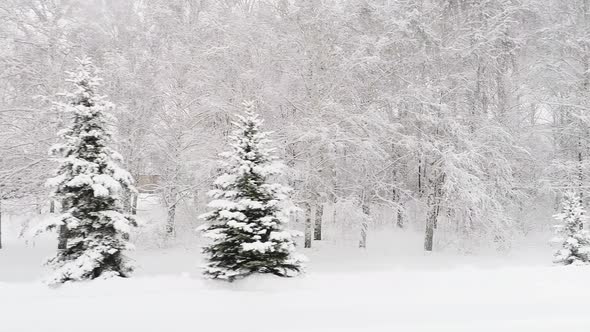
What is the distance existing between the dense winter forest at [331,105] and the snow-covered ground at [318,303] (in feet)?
21.2

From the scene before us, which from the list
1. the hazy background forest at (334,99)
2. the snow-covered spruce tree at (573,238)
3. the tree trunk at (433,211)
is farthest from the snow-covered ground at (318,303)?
the tree trunk at (433,211)

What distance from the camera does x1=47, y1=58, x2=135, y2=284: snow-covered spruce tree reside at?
8.52 m

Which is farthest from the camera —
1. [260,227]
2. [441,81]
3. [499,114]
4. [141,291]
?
[499,114]

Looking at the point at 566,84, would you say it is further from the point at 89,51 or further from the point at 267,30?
the point at 89,51

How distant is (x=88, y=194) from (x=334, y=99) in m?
10.3

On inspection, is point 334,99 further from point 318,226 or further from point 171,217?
point 171,217

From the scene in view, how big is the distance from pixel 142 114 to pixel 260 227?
1228cm

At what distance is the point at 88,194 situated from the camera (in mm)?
8844

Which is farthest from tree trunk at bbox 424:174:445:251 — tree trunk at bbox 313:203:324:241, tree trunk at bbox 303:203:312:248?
tree trunk at bbox 303:203:312:248

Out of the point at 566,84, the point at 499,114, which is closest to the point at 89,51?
the point at 499,114

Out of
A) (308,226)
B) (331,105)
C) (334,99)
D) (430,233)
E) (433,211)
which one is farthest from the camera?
(430,233)

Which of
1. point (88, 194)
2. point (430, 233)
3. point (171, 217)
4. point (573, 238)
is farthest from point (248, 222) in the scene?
point (430, 233)

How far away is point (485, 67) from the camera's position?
1756cm

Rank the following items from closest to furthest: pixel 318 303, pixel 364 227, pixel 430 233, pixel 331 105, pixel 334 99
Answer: pixel 318 303
pixel 331 105
pixel 364 227
pixel 334 99
pixel 430 233
